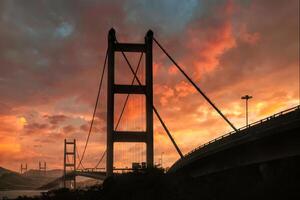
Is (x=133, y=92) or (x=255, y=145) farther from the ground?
(x=133, y=92)

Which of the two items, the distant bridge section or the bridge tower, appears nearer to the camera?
the distant bridge section

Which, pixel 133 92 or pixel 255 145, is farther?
pixel 133 92

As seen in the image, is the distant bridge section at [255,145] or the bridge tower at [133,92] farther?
the bridge tower at [133,92]

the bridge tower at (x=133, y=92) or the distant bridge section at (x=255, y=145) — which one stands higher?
the bridge tower at (x=133, y=92)

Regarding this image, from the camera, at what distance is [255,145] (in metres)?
55.2

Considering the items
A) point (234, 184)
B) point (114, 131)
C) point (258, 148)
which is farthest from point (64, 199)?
point (258, 148)

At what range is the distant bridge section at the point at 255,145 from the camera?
4744 centimetres

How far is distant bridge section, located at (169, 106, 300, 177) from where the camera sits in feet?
156

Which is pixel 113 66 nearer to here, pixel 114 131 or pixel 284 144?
pixel 114 131

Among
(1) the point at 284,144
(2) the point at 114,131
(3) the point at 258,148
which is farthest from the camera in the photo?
(2) the point at 114,131

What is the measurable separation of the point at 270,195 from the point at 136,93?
139ft

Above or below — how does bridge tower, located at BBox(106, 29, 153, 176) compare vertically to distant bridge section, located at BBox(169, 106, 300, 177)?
above

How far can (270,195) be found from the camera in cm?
5072

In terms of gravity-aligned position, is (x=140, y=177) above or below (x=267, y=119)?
below
